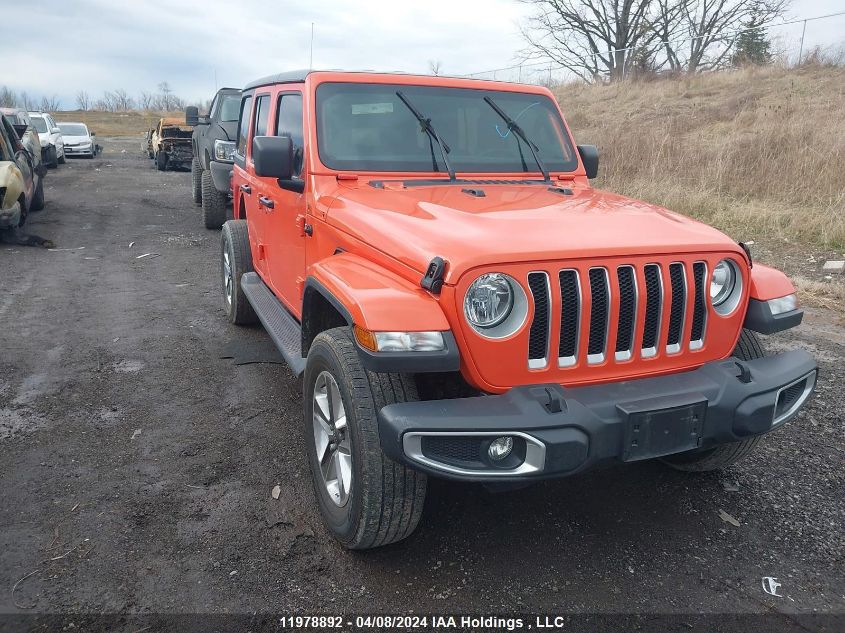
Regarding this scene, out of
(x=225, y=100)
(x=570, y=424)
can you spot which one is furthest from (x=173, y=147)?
(x=570, y=424)

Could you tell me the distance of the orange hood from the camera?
242 centimetres

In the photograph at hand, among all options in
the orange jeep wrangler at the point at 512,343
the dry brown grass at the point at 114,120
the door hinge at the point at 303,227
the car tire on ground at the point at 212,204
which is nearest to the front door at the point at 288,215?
the door hinge at the point at 303,227

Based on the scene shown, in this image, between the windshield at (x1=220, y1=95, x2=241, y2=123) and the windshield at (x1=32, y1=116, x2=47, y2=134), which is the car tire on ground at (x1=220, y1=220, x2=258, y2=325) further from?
the windshield at (x1=32, y1=116, x2=47, y2=134)

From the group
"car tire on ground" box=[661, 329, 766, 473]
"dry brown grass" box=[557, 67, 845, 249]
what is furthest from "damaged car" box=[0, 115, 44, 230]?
"dry brown grass" box=[557, 67, 845, 249]

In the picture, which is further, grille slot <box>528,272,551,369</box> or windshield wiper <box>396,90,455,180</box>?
windshield wiper <box>396,90,455,180</box>

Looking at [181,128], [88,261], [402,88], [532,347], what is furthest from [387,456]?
[181,128]

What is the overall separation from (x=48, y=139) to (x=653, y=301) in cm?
2276

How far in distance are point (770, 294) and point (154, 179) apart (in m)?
18.6

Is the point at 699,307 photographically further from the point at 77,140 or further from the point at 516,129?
the point at 77,140

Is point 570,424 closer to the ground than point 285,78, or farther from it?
closer to the ground

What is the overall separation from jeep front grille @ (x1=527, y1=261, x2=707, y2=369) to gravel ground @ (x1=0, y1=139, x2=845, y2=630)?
0.88 metres

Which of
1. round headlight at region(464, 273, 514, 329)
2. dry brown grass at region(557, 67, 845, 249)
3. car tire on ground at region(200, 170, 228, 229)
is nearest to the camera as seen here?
round headlight at region(464, 273, 514, 329)

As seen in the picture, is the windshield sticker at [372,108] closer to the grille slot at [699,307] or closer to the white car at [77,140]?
the grille slot at [699,307]

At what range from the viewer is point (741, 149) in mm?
12320
